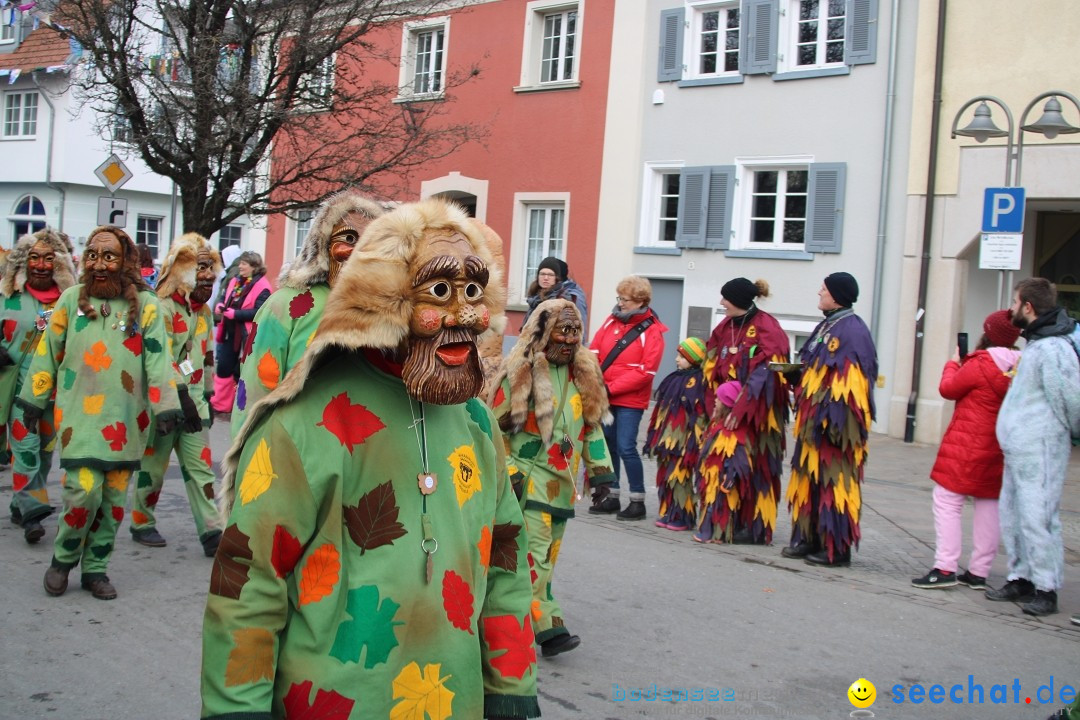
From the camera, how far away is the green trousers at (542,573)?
539 cm

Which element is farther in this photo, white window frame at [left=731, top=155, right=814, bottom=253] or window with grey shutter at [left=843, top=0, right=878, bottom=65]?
white window frame at [left=731, top=155, right=814, bottom=253]

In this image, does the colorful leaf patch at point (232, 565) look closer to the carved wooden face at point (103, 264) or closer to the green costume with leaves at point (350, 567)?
the green costume with leaves at point (350, 567)

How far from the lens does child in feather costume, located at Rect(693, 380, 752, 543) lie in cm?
827

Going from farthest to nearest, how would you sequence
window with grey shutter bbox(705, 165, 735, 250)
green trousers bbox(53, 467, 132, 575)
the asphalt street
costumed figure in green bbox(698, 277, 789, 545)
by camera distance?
window with grey shutter bbox(705, 165, 735, 250) < costumed figure in green bbox(698, 277, 789, 545) < green trousers bbox(53, 467, 132, 575) < the asphalt street

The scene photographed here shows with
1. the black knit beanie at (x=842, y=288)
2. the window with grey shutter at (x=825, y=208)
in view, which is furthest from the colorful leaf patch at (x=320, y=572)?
the window with grey shutter at (x=825, y=208)

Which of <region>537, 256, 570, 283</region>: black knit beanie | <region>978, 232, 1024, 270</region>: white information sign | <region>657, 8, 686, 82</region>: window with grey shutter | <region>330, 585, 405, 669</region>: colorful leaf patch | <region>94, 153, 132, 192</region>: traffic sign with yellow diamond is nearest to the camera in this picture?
<region>330, 585, 405, 669</region>: colorful leaf patch

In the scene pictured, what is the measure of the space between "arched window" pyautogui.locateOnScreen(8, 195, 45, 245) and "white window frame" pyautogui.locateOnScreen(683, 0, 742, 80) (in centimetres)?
2226

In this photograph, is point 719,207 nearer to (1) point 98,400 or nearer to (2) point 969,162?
(2) point 969,162

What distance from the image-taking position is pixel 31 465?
727cm

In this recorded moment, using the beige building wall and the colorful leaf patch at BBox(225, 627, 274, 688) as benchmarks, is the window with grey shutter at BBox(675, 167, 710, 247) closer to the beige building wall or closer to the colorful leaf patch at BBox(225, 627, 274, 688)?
the beige building wall

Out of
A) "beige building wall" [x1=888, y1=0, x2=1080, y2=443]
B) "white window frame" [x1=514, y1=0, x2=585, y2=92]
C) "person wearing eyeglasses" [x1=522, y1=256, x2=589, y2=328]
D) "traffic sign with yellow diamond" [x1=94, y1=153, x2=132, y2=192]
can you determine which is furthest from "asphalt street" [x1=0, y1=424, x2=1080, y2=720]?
"white window frame" [x1=514, y1=0, x2=585, y2=92]

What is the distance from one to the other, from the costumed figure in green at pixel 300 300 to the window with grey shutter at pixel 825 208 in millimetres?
12703

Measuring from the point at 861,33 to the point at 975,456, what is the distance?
10.9 m

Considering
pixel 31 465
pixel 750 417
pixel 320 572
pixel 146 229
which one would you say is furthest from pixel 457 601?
pixel 146 229
